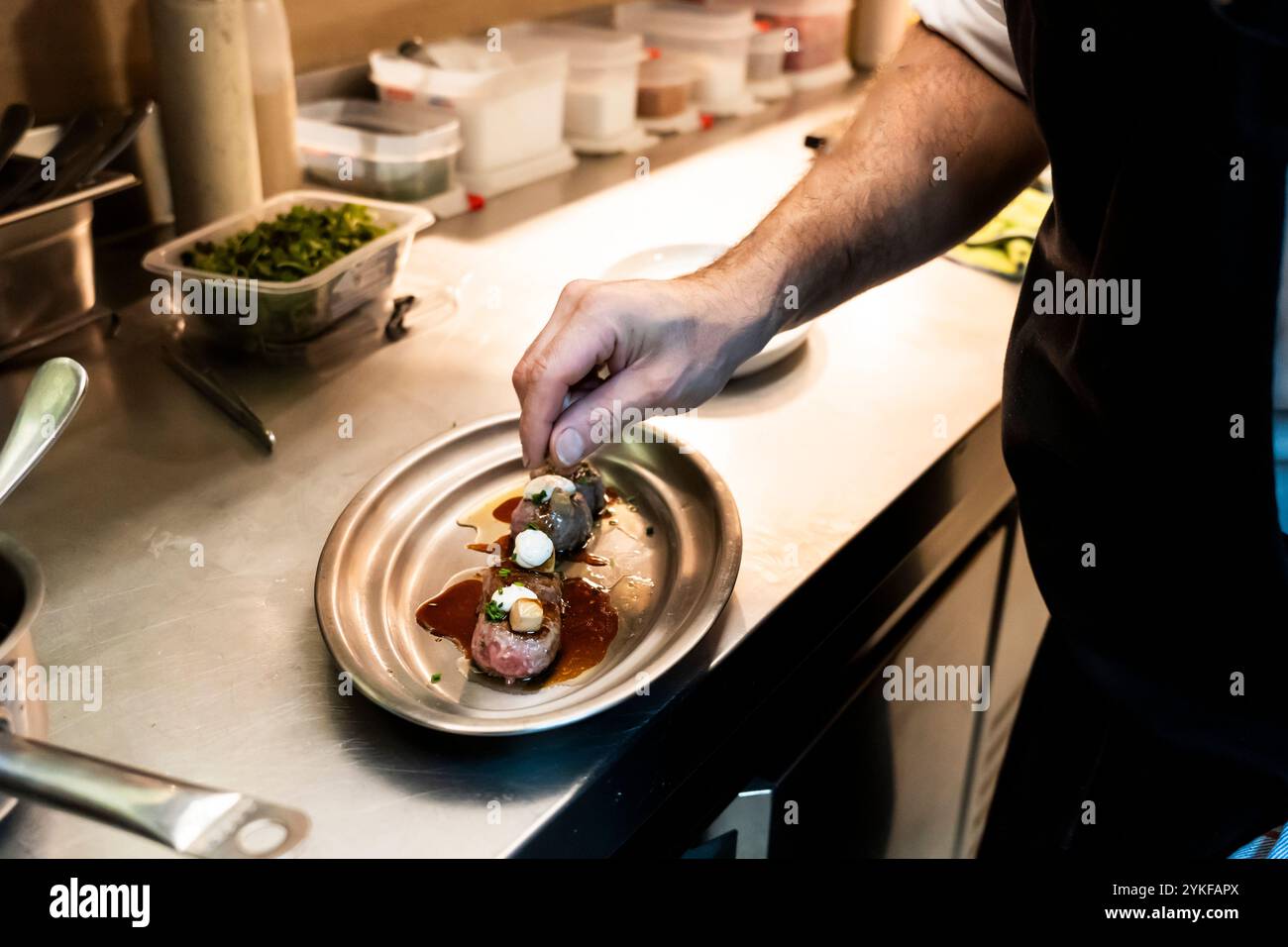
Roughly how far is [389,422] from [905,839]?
968mm

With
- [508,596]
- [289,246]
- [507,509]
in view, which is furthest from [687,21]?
[508,596]

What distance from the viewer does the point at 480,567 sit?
1.12 metres

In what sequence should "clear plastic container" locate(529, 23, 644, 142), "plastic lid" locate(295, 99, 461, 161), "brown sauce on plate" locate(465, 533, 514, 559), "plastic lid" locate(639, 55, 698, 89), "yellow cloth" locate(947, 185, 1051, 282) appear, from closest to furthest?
"brown sauce on plate" locate(465, 533, 514, 559), "yellow cloth" locate(947, 185, 1051, 282), "plastic lid" locate(295, 99, 461, 161), "clear plastic container" locate(529, 23, 644, 142), "plastic lid" locate(639, 55, 698, 89)

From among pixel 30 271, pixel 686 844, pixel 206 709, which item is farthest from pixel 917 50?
pixel 30 271

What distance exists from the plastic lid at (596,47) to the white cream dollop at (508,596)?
5.13 feet

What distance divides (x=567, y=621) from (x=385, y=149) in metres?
1.15

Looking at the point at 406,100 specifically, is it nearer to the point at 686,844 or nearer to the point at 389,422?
the point at 389,422

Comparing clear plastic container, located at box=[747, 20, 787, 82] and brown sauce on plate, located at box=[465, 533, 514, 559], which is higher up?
clear plastic container, located at box=[747, 20, 787, 82]

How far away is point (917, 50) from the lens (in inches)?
49.8

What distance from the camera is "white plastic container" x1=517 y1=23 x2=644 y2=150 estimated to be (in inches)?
86.7

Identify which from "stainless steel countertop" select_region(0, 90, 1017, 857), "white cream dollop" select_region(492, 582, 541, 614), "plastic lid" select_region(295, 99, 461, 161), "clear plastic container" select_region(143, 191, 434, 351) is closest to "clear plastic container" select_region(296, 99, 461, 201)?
"plastic lid" select_region(295, 99, 461, 161)

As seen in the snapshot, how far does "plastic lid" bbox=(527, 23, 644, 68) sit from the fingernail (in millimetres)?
1451

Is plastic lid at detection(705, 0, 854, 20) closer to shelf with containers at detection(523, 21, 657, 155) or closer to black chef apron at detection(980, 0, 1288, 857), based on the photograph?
shelf with containers at detection(523, 21, 657, 155)

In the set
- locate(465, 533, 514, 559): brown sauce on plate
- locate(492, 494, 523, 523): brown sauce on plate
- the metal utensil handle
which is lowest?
locate(465, 533, 514, 559): brown sauce on plate
